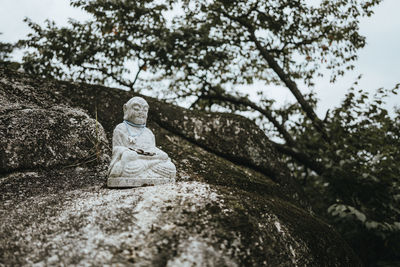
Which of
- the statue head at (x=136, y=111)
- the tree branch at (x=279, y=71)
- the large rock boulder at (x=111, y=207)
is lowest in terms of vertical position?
the large rock boulder at (x=111, y=207)

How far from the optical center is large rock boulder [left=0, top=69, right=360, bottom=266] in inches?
110

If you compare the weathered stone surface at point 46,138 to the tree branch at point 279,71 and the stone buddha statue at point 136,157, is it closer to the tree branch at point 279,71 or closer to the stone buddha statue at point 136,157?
the stone buddha statue at point 136,157

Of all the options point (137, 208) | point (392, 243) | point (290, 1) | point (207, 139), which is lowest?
point (392, 243)

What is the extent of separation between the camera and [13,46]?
8.47 metres

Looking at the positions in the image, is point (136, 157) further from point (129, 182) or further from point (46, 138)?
point (46, 138)

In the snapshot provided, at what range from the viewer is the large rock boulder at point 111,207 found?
9.13 ft

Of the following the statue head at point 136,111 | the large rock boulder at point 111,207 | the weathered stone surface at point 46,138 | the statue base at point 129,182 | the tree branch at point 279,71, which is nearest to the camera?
the large rock boulder at point 111,207

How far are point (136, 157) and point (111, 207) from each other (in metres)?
0.99

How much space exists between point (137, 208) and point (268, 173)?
464cm

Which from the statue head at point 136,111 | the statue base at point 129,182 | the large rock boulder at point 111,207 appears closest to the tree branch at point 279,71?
the large rock boulder at point 111,207

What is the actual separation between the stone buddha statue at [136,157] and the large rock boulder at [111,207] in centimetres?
27

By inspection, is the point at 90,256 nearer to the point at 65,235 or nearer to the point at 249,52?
the point at 65,235

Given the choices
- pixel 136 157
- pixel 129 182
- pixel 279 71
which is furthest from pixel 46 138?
pixel 279 71

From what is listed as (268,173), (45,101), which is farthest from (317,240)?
(45,101)
